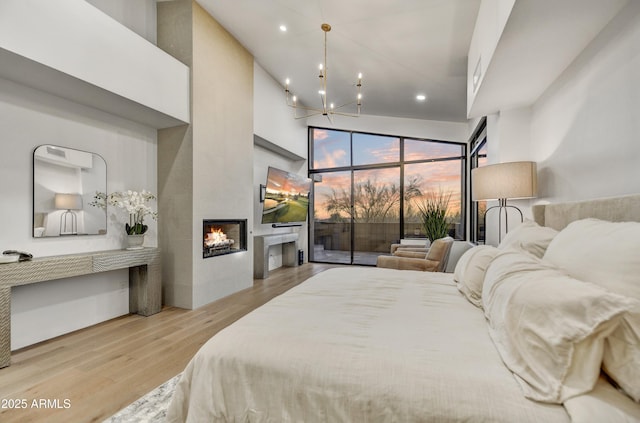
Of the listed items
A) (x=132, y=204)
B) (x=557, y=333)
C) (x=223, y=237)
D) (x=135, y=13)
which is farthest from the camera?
(x=223, y=237)

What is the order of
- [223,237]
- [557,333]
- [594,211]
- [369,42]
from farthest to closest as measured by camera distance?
[223,237]
[369,42]
[594,211]
[557,333]

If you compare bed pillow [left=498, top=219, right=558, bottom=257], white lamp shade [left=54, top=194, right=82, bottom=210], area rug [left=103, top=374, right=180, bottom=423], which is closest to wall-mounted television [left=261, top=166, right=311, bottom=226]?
white lamp shade [left=54, top=194, right=82, bottom=210]

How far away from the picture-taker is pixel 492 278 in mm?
1355

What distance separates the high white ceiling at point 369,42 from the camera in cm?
287

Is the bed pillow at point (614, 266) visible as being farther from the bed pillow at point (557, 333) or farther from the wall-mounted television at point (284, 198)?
the wall-mounted television at point (284, 198)

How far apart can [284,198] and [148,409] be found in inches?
162

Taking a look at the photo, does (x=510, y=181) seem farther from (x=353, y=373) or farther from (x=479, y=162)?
(x=479, y=162)

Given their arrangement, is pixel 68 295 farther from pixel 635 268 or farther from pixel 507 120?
pixel 507 120

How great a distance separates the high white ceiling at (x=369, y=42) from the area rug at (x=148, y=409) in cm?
357

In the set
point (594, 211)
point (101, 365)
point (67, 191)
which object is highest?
point (67, 191)

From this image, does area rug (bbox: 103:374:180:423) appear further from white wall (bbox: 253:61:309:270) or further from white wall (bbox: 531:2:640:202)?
white wall (bbox: 253:61:309:270)

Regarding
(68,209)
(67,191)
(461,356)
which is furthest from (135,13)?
(461,356)

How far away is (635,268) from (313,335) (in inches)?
42.3

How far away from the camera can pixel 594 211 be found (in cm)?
156
